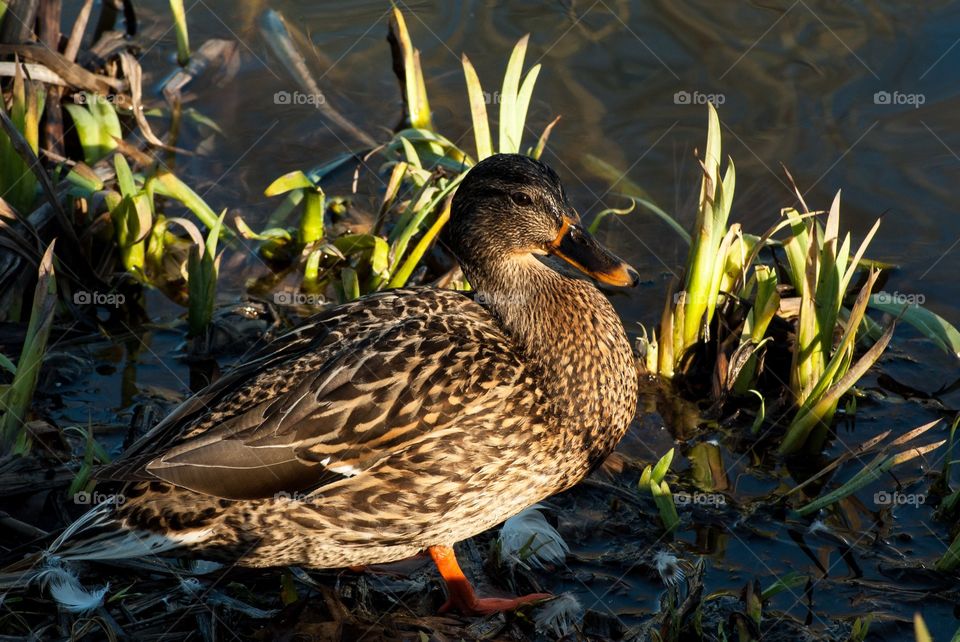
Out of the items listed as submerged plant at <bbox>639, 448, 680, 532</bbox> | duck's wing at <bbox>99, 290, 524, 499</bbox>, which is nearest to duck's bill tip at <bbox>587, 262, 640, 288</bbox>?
duck's wing at <bbox>99, 290, 524, 499</bbox>

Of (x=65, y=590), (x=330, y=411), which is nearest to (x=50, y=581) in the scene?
(x=65, y=590)

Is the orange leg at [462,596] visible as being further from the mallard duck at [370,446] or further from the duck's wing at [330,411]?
the duck's wing at [330,411]

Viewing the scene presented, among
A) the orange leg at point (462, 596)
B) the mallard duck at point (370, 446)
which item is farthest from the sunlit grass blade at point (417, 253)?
the orange leg at point (462, 596)

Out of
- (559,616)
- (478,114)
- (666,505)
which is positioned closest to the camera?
(559,616)

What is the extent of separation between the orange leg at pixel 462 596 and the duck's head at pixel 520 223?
3.75ft

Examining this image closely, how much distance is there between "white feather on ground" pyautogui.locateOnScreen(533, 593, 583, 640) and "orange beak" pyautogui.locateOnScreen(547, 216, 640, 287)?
1217 mm

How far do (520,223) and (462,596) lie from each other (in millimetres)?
1466

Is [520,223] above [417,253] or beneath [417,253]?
above

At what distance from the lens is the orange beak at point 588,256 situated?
4.50 m

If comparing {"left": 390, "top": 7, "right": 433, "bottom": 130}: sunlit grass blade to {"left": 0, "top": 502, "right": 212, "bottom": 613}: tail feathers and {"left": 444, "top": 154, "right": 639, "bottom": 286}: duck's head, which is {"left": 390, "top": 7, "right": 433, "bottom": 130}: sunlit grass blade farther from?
{"left": 0, "top": 502, "right": 212, "bottom": 613}: tail feathers

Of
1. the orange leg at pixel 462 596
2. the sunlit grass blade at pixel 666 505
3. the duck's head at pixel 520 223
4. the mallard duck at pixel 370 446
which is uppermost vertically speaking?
the duck's head at pixel 520 223

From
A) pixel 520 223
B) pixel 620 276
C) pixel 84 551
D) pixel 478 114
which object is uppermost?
pixel 478 114

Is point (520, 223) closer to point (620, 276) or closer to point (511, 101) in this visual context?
point (620, 276)

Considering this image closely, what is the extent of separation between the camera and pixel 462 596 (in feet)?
14.2
